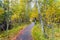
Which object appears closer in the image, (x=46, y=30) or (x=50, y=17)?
(x=50, y=17)

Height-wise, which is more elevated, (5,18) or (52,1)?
(52,1)

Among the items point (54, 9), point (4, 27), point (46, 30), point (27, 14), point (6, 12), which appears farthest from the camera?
point (27, 14)

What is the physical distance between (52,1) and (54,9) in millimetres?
833

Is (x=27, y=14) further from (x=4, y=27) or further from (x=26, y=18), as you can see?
(x=4, y=27)

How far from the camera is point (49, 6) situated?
1652cm

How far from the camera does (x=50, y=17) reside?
52.9 ft

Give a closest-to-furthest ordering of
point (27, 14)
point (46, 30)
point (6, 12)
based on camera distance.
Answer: point (46, 30) → point (6, 12) → point (27, 14)

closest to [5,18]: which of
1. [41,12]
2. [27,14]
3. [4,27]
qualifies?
[4,27]

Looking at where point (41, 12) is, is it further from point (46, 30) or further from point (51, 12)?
point (51, 12)

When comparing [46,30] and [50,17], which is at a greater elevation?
[50,17]

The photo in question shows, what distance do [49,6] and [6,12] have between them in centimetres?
1317

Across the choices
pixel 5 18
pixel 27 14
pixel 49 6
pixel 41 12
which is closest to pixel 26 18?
pixel 27 14

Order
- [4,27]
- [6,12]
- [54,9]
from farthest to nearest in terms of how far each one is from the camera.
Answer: [4,27], [6,12], [54,9]

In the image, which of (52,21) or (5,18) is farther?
(5,18)
